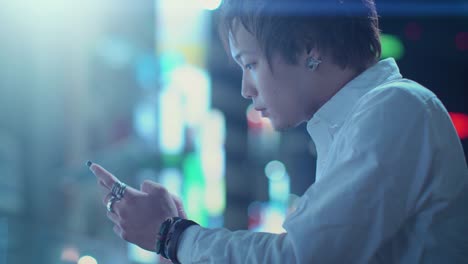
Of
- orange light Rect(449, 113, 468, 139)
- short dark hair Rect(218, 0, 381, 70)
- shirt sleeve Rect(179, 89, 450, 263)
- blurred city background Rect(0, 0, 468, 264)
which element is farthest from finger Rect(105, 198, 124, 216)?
orange light Rect(449, 113, 468, 139)

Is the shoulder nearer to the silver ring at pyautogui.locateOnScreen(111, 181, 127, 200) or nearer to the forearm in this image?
the forearm

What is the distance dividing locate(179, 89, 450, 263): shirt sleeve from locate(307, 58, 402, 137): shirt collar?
130 mm

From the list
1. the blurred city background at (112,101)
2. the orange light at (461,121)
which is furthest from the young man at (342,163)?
the orange light at (461,121)

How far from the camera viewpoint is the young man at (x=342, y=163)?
2.60 feet

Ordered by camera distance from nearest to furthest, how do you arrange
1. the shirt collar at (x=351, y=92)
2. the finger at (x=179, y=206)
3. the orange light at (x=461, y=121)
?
the shirt collar at (x=351, y=92) → the finger at (x=179, y=206) → the orange light at (x=461, y=121)

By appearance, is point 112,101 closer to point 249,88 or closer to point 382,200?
point 249,88

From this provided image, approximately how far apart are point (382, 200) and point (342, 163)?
8cm

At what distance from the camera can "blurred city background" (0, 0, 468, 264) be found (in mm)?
3459

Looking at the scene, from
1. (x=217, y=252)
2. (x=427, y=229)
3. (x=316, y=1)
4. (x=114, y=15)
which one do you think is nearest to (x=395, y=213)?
(x=427, y=229)

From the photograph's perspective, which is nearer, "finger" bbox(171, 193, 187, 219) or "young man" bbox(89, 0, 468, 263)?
"young man" bbox(89, 0, 468, 263)

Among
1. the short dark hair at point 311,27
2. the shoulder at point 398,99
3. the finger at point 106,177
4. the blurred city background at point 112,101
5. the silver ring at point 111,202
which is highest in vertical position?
the short dark hair at point 311,27

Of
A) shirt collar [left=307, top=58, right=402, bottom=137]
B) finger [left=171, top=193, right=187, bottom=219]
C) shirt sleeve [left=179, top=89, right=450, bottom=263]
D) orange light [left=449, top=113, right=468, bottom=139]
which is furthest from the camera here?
orange light [left=449, top=113, right=468, bottom=139]

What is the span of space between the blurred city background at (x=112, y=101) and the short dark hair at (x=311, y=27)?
7.97 feet

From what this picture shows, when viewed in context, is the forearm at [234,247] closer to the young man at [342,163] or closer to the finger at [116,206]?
the young man at [342,163]
